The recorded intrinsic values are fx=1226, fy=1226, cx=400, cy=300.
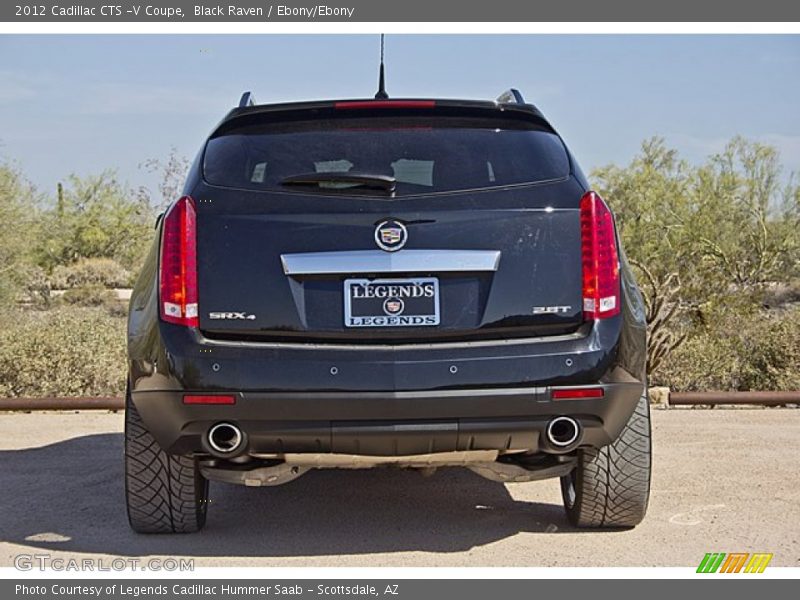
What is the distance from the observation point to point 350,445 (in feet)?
15.5

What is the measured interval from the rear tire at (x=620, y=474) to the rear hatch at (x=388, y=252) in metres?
0.80

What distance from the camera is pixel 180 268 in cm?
Result: 474

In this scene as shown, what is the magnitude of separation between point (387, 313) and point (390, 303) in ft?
0.13

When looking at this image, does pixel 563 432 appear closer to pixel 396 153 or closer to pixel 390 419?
pixel 390 419

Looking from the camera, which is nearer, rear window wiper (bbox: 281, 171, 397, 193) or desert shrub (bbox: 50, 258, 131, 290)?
rear window wiper (bbox: 281, 171, 397, 193)

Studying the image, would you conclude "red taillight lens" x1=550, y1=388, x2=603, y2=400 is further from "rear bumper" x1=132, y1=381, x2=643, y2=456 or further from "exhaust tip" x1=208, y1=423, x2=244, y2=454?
"exhaust tip" x1=208, y1=423, x2=244, y2=454

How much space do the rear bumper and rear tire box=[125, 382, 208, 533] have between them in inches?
18.0

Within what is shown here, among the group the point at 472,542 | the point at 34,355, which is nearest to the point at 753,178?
the point at 34,355

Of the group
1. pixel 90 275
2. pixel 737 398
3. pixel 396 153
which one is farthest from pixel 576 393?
pixel 90 275

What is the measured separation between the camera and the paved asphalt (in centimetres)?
515

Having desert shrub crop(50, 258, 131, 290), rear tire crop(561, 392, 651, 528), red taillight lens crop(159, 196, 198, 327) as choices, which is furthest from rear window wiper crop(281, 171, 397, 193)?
desert shrub crop(50, 258, 131, 290)

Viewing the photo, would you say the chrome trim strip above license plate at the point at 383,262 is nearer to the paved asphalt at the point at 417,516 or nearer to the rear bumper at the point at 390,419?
the rear bumper at the point at 390,419
